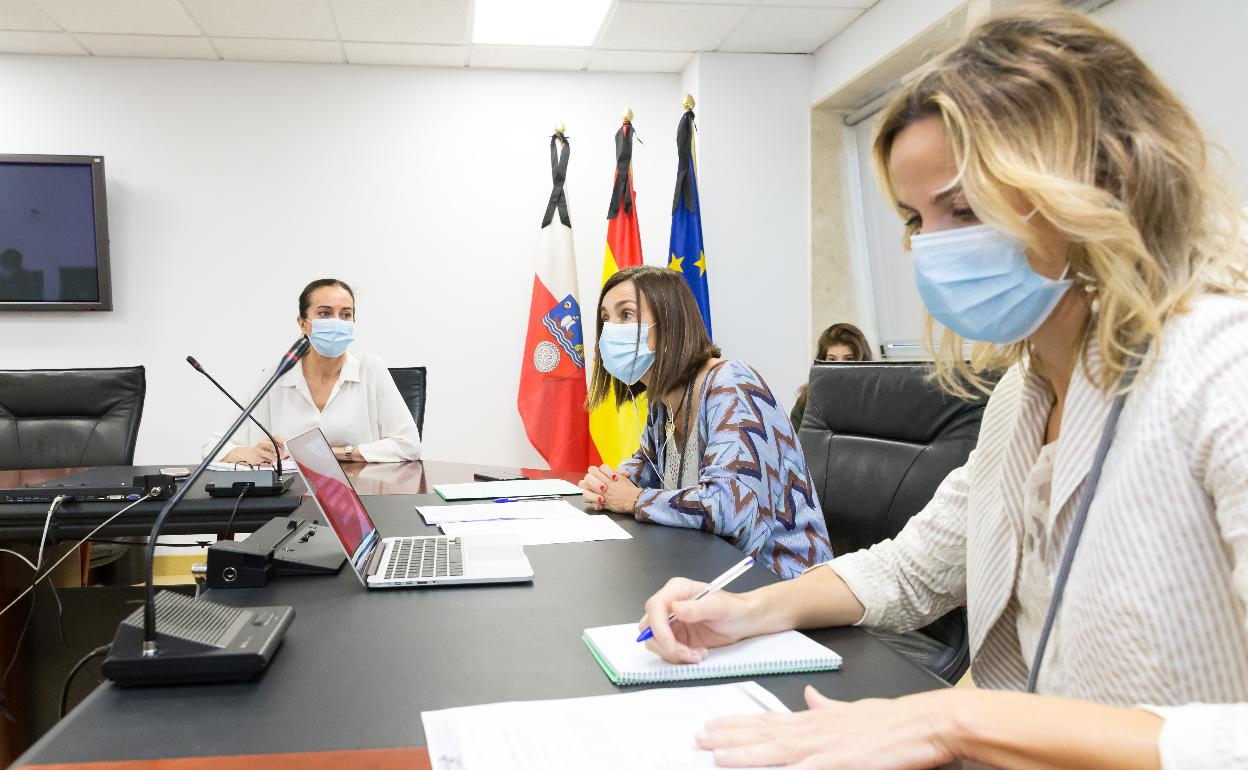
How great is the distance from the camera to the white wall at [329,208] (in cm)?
408

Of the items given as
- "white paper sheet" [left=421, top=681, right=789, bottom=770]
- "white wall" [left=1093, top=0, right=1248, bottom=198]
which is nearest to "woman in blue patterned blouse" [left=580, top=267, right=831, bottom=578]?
"white paper sheet" [left=421, top=681, right=789, bottom=770]

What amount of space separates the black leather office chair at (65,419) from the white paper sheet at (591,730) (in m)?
2.48

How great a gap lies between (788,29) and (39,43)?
3276 mm

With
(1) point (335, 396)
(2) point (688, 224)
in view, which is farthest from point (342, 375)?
(2) point (688, 224)

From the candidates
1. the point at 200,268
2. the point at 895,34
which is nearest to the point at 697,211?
the point at 895,34

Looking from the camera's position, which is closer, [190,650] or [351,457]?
[190,650]

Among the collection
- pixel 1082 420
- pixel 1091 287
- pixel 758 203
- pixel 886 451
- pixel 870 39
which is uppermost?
pixel 870 39

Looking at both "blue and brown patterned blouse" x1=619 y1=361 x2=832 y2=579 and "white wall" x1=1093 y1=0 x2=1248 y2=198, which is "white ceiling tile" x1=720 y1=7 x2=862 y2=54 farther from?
"blue and brown patterned blouse" x1=619 y1=361 x2=832 y2=579

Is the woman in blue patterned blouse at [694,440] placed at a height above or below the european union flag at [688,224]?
below

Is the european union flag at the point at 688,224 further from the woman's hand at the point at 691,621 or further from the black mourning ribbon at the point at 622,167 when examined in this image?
Result: the woman's hand at the point at 691,621

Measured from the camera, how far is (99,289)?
4.00 metres

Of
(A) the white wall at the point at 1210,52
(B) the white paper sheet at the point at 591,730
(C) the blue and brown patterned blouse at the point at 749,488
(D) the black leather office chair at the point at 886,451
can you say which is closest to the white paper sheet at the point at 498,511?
(C) the blue and brown patterned blouse at the point at 749,488

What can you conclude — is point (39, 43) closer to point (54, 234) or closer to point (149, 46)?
point (149, 46)

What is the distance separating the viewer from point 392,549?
4.27ft
